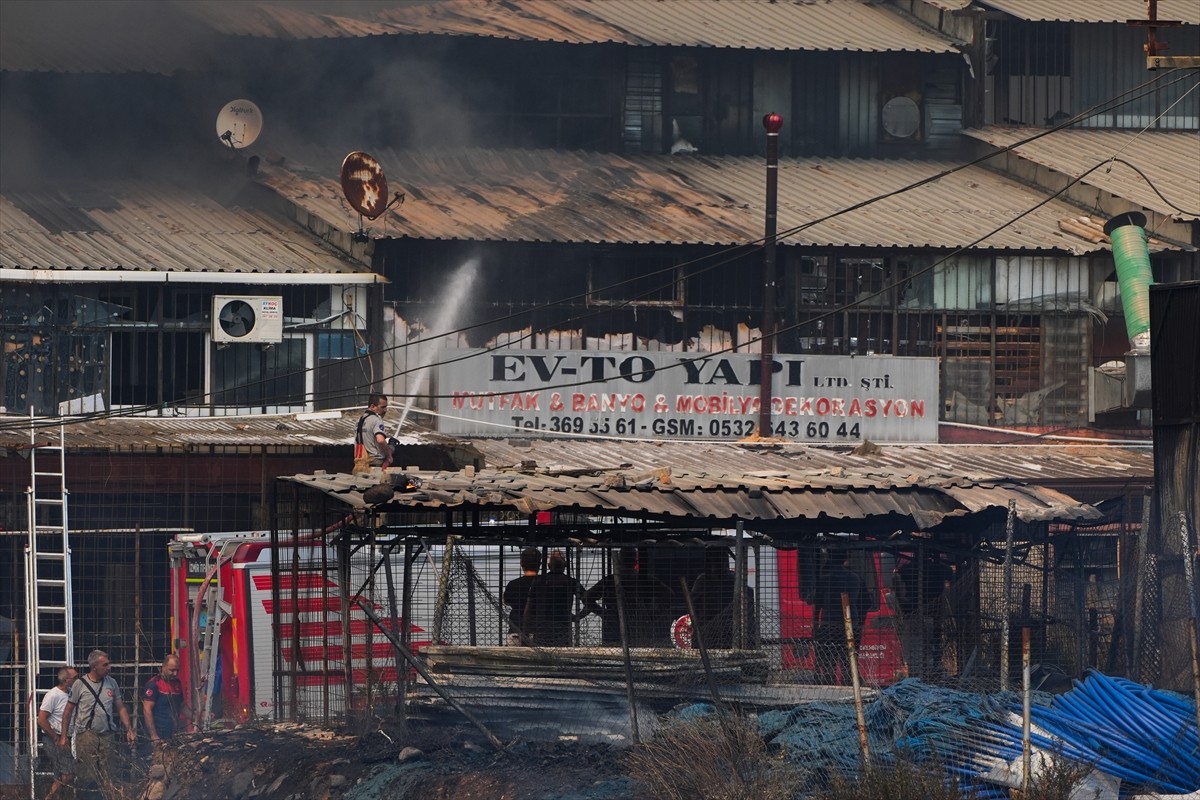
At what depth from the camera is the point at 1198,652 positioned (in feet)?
41.5

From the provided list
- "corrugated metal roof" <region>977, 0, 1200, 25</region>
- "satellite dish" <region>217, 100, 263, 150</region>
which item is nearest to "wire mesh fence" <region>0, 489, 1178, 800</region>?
"satellite dish" <region>217, 100, 263, 150</region>

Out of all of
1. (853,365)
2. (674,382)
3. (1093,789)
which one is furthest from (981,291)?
(1093,789)

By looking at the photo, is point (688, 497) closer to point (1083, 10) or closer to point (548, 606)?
point (548, 606)

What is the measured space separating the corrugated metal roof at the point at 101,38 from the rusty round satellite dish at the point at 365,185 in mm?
5013

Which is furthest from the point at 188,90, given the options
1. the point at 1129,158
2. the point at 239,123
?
the point at 1129,158

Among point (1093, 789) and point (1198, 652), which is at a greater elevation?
point (1198, 652)

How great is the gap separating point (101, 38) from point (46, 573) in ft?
36.4

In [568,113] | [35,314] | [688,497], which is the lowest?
[688,497]

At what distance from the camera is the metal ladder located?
19.0 meters

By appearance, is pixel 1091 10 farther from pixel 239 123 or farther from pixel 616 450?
pixel 239 123

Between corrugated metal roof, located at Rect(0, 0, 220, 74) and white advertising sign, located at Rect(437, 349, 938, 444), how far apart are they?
7.85 metres

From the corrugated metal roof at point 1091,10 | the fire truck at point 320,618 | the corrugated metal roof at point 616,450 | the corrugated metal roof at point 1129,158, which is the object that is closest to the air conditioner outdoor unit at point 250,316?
the corrugated metal roof at point 616,450

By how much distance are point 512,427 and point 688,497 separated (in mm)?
10044

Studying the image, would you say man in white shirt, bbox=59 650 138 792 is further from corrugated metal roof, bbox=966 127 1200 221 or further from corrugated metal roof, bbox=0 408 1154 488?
corrugated metal roof, bbox=966 127 1200 221
